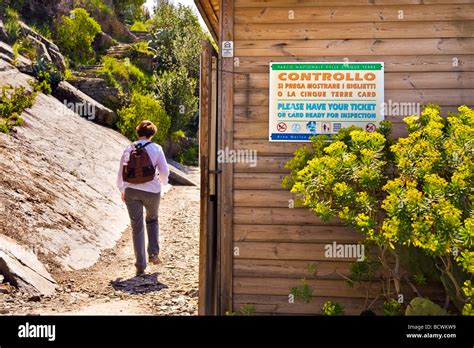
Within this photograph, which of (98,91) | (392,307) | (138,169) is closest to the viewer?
(392,307)

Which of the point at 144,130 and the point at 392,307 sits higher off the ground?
the point at 144,130

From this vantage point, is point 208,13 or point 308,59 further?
point 208,13

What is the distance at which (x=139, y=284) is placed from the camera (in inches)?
308

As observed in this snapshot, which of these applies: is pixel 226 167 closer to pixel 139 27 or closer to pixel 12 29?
pixel 12 29

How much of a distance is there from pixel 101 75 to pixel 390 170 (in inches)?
856

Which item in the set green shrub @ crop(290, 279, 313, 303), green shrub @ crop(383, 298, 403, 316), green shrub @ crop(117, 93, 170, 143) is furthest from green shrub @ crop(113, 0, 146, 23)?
green shrub @ crop(383, 298, 403, 316)

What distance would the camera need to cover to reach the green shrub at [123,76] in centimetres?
2552

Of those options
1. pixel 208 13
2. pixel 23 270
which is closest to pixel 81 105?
pixel 23 270

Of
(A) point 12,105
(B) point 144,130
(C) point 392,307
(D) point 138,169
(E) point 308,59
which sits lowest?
(C) point 392,307

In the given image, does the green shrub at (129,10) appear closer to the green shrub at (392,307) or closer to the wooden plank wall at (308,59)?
the wooden plank wall at (308,59)

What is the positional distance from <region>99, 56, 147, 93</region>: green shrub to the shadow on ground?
17.7m

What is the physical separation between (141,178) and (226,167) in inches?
85.8

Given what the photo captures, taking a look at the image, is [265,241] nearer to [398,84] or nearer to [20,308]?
[398,84]

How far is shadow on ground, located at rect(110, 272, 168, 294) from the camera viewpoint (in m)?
7.58
